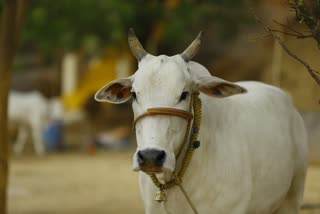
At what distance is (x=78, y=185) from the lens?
40.0ft

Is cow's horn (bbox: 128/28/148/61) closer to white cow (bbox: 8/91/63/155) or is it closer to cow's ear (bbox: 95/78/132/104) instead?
cow's ear (bbox: 95/78/132/104)

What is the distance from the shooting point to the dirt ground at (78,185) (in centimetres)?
995

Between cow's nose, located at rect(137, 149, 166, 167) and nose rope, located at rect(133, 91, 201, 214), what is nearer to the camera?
cow's nose, located at rect(137, 149, 166, 167)

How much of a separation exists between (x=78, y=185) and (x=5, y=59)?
15.9ft

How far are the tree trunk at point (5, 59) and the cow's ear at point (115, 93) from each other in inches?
118

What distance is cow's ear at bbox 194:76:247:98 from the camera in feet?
14.9

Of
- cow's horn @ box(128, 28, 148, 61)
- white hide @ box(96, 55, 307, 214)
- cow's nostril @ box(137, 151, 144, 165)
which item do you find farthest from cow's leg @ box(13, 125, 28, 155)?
cow's nostril @ box(137, 151, 144, 165)

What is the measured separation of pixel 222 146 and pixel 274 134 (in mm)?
582

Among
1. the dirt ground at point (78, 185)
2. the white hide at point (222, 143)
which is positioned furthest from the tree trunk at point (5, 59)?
the white hide at point (222, 143)

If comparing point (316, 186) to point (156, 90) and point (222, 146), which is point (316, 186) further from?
point (156, 90)

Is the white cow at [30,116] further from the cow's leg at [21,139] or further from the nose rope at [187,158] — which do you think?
the nose rope at [187,158]

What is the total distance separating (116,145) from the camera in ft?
56.7

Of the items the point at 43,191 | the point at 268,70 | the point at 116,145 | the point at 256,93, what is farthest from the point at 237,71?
the point at 256,93

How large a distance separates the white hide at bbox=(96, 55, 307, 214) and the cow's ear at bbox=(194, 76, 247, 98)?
0.01 metres
